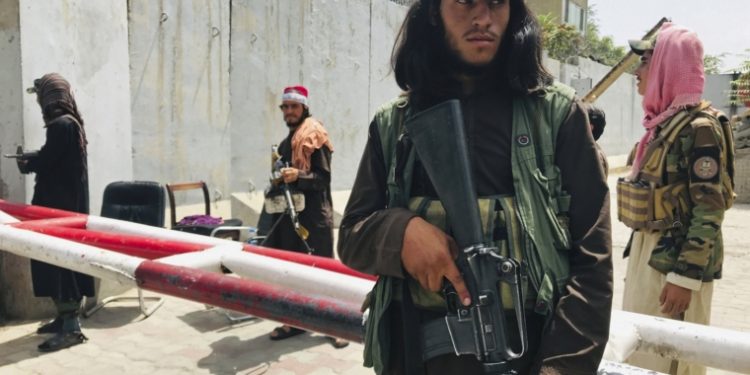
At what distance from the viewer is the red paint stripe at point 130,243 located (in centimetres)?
244

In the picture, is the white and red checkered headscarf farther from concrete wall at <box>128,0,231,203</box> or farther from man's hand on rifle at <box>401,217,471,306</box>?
man's hand on rifle at <box>401,217,471,306</box>

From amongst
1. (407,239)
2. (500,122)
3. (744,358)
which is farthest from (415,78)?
(744,358)

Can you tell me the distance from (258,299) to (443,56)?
2.86 feet

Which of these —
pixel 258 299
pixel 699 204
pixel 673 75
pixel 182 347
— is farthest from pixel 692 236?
pixel 182 347

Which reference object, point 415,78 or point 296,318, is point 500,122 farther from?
point 296,318

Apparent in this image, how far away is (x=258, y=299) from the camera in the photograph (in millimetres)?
1673

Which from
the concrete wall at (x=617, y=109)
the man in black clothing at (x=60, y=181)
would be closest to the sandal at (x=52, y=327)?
the man in black clothing at (x=60, y=181)

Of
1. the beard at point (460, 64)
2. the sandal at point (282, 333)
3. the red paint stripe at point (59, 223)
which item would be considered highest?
the beard at point (460, 64)

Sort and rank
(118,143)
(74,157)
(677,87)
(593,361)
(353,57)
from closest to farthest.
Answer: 1. (593,361)
2. (677,87)
3. (74,157)
4. (118,143)
5. (353,57)

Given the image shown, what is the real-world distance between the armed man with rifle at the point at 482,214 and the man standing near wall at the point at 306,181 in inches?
117

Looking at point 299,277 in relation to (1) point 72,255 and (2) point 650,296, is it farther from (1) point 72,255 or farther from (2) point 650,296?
(2) point 650,296

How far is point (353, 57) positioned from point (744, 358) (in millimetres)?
8448

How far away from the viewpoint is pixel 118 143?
16.6 ft

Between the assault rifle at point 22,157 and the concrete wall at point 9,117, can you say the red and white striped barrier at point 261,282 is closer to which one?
the assault rifle at point 22,157
